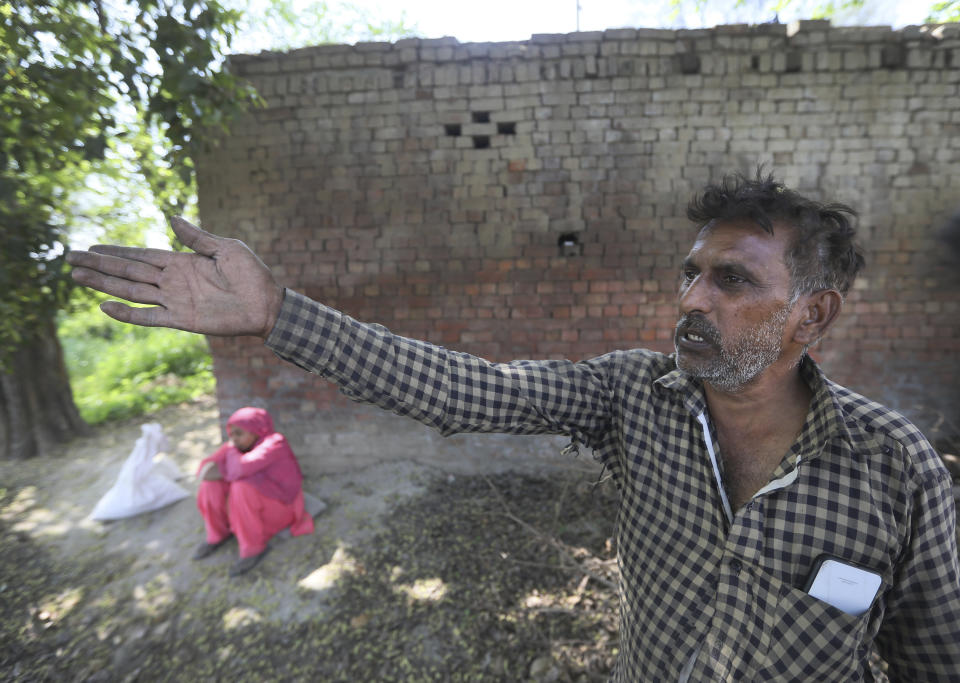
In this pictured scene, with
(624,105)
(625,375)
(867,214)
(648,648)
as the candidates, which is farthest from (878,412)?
(867,214)

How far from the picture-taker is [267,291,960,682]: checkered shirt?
3.21 feet

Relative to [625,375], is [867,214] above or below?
above

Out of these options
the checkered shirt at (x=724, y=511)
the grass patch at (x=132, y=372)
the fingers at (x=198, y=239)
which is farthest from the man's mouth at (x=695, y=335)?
the grass patch at (x=132, y=372)

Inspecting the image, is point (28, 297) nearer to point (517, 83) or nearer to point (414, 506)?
point (414, 506)

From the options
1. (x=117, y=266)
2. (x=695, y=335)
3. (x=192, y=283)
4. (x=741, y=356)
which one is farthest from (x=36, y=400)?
(x=741, y=356)

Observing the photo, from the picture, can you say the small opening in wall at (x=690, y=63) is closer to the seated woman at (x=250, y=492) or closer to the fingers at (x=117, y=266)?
the fingers at (x=117, y=266)

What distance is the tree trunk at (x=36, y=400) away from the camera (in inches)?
191

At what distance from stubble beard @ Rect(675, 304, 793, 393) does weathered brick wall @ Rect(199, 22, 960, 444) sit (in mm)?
2476

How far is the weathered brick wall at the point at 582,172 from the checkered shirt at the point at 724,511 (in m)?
2.42

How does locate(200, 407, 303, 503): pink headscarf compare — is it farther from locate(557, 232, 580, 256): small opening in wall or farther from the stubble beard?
the stubble beard

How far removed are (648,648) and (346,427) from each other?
3.22 metres

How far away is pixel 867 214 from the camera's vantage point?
3.43 m

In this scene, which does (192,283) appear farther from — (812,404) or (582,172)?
(582,172)

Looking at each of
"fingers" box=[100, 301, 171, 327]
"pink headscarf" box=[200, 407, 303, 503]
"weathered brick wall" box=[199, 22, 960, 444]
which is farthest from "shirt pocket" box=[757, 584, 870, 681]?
"pink headscarf" box=[200, 407, 303, 503]
